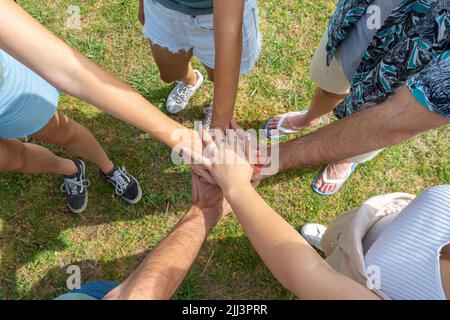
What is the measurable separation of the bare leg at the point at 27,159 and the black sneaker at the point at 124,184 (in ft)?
1.03

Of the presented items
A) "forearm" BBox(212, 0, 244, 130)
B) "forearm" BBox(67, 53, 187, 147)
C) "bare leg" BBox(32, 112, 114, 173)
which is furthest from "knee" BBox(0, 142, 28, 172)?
"forearm" BBox(212, 0, 244, 130)

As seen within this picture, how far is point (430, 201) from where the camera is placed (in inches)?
59.9

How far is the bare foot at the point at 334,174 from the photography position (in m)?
3.07

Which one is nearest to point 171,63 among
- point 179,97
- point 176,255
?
point 179,97

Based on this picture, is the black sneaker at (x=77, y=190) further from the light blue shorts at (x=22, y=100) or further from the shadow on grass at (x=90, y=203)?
the light blue shorts at (x=22, y=100)

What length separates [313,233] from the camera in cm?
295

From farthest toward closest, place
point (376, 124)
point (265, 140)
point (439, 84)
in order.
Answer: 1. point (265, 140)
2. point (376, 124)
3. point (439, 84)

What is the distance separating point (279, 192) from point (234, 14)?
1661 millimetres

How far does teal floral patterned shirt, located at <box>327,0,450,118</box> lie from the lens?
4.79 feet

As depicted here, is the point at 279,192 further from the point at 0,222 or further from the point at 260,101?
the point at 0,222

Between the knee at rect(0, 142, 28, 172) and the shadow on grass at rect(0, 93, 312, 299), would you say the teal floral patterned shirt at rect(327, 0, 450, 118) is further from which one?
the knee at rect(0, 142, 28, 172)

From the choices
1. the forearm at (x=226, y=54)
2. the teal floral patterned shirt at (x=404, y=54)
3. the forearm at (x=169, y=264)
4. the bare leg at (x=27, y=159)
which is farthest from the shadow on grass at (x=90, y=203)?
the teal floral patterned shirt at (x=404, y=54)

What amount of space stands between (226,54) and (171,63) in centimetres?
83
